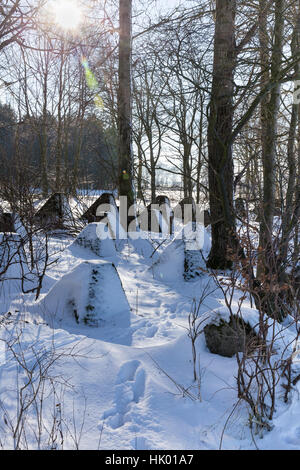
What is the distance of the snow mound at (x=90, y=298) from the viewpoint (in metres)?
3.24

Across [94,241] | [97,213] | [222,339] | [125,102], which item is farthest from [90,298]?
[125,102]

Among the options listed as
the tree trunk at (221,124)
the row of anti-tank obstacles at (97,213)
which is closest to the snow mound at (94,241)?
the row of anti-tank obstacles at (97,213)

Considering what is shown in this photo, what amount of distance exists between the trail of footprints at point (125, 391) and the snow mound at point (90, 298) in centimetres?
94

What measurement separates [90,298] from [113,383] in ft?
3.98

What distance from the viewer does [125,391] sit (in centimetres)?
210

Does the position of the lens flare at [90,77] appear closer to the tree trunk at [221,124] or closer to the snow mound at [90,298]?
the tree trunk at [221,124]

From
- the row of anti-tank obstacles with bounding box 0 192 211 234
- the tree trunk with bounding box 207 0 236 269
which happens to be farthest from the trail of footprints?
the row of anti-tank obstacles with bounding box 0 192 211 234

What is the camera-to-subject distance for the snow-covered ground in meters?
1.71

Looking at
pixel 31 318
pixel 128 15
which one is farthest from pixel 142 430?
pixel 128 15

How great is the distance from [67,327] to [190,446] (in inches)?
72.9

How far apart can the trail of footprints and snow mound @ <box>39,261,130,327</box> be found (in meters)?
0.94

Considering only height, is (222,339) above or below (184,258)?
below

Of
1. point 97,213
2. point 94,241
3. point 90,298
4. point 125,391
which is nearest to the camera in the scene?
point 125,391

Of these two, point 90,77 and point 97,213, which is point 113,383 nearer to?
point 97,213
